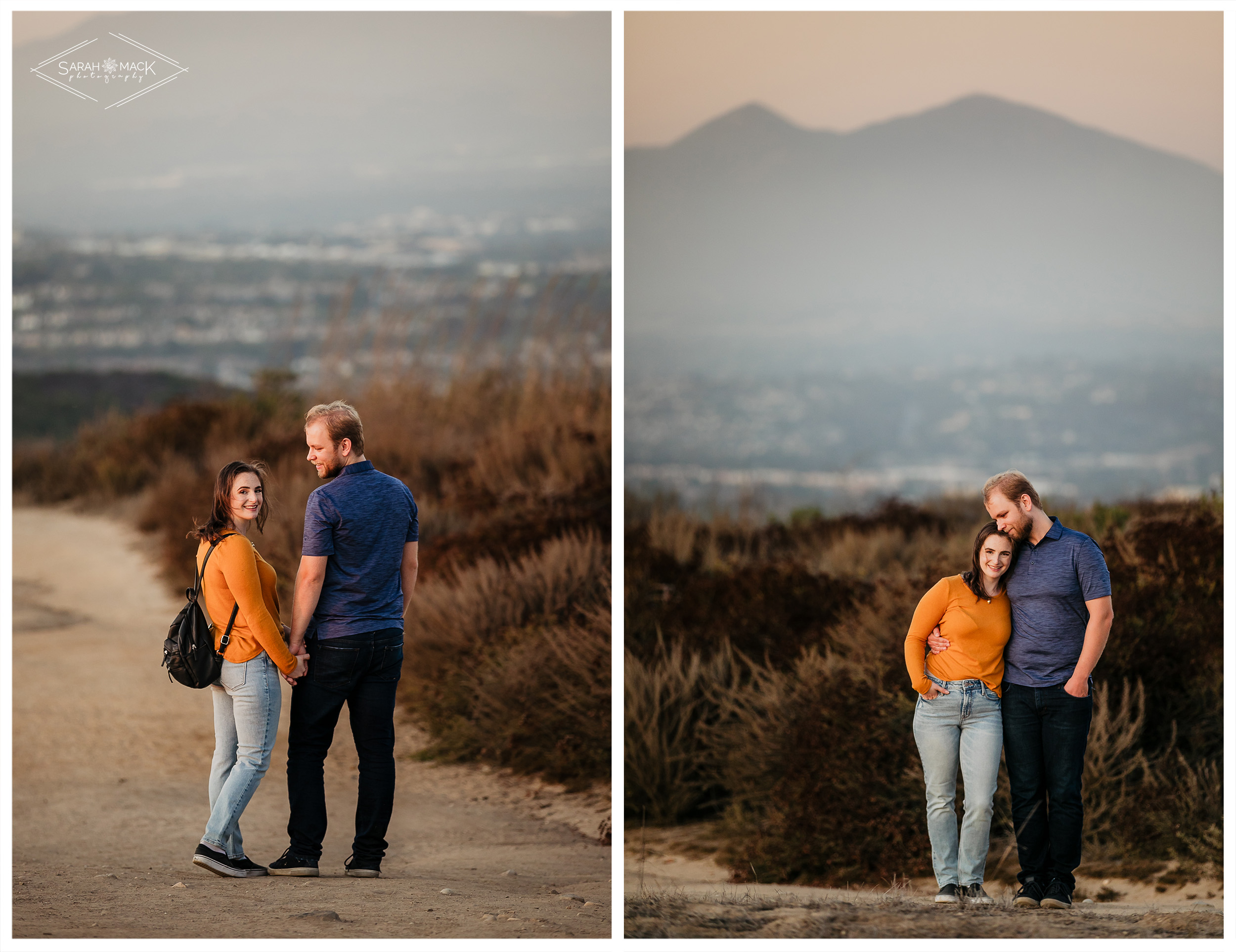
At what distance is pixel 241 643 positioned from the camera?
120 inches

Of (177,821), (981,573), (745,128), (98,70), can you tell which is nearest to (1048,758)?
(981,573)

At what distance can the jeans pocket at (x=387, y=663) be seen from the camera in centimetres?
321

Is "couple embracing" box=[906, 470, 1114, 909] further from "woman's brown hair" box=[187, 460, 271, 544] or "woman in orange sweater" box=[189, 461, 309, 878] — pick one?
"woman's brown hair" box=[187, 460, 271, 544]

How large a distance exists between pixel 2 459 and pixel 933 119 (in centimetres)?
691

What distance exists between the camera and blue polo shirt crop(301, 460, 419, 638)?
3102 mm

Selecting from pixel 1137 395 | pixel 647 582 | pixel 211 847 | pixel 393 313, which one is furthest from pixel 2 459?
pixel 1137 395

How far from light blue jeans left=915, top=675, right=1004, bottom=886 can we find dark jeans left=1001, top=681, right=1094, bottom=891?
0.05 meters

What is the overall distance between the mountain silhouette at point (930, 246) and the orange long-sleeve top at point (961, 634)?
4939 millimetres

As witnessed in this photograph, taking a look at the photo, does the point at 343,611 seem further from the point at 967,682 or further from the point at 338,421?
the point at 967,682

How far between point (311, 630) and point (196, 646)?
30 cm

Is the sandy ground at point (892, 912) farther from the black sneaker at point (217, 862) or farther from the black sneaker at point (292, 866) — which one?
the black sneaker at point (217, 862)

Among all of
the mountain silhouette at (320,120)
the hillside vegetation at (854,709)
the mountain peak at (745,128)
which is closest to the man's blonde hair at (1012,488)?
the hillside vegetation at (854,709)

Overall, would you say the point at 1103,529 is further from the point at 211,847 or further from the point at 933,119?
the point at 211,847

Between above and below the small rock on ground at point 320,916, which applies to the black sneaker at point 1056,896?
above
